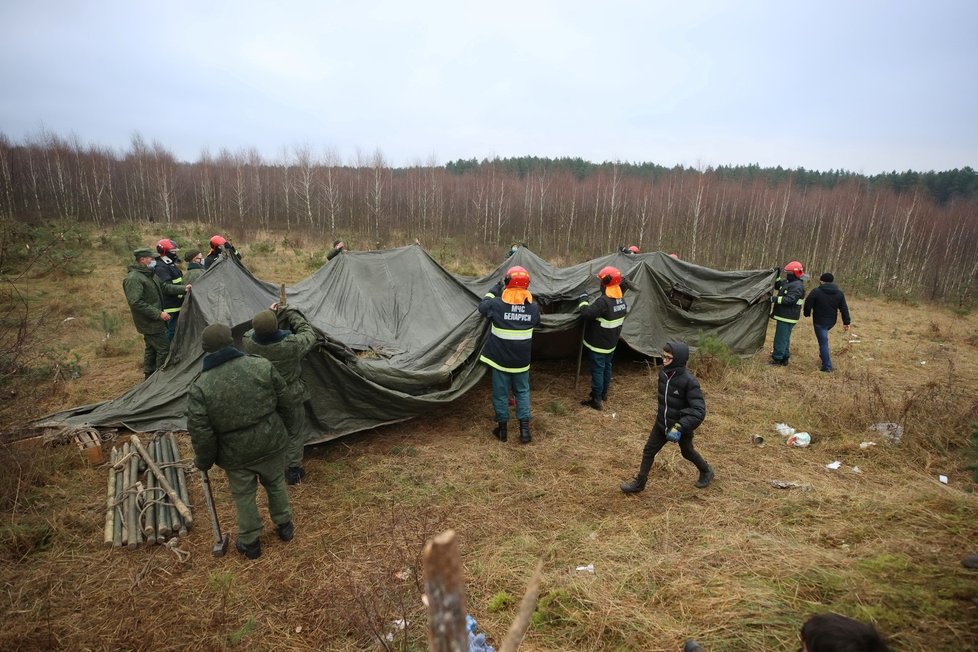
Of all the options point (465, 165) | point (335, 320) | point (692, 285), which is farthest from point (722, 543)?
point (465, 165)

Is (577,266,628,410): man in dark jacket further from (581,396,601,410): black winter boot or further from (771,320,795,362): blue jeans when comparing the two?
Result: (771,320,795,362): blue jeans

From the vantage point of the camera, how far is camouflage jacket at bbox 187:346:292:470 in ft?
11.1

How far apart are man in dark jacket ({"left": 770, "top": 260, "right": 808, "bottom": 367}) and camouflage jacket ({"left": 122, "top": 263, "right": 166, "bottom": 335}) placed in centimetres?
1042

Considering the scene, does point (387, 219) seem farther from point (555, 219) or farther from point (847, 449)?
point (847, 449)

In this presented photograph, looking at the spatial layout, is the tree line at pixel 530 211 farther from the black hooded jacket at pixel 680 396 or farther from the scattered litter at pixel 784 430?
the black hooded jacket at pixel 680 396

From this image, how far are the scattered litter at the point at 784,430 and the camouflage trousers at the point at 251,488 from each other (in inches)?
231

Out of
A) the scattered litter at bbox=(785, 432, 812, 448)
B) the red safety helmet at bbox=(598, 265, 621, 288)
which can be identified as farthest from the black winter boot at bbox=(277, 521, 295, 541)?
the scattered litter at bbox=(785, 432, 812, 448)

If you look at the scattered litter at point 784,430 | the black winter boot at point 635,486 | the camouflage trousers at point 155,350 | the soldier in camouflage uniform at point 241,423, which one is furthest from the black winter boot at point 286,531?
the scattered litter at point 784,430

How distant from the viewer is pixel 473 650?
259 centimetres

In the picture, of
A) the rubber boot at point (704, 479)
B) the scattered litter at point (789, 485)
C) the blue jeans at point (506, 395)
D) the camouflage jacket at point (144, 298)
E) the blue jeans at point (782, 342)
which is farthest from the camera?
the blue jeans at point (782, 342)

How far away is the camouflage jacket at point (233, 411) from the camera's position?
339 cm

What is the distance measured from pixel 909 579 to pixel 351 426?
5.05 meters

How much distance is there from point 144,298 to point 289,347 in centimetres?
387

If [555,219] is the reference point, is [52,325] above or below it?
below
